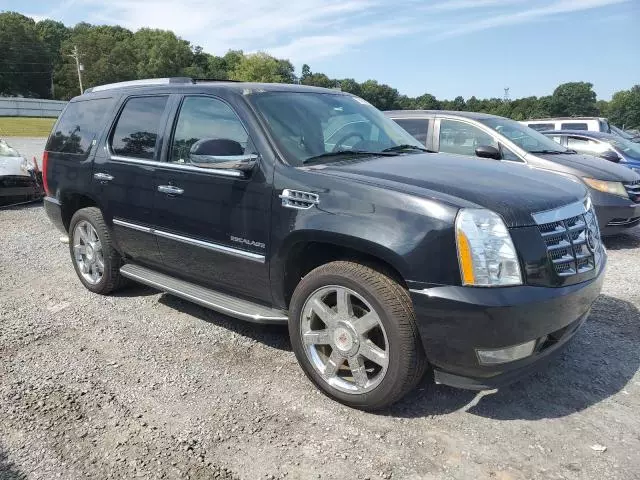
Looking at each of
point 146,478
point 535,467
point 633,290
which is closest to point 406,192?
point 535,467

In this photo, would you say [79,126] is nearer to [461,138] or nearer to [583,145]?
[461,138]

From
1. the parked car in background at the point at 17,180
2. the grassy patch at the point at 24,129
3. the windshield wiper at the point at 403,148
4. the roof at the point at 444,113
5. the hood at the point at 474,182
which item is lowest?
the grassy patch at the point at 24,129

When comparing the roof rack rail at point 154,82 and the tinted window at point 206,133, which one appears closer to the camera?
the tinted window at point 206,133

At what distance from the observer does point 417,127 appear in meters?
7.62

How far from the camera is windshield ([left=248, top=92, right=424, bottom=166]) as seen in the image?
3.48m

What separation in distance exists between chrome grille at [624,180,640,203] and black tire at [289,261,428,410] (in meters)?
5.43

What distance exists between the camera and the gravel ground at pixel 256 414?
254cm

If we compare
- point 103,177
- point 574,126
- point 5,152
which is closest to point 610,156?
point 574,126

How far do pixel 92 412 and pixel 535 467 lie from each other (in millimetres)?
2409

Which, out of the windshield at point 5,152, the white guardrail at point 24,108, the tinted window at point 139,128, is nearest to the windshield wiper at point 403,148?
the tinted window at point 139,128

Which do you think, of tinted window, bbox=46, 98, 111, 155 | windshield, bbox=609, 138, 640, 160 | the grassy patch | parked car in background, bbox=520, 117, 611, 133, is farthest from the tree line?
tinted window, bbox=46, 98, 111, 155

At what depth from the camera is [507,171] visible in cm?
344

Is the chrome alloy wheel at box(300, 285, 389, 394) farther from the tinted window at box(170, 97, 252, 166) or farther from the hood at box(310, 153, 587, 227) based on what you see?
the tinted window at box(170, 97, 252, 166)

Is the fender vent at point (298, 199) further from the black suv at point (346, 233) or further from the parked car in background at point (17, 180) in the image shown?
the parked car in background at point (17, 180)
